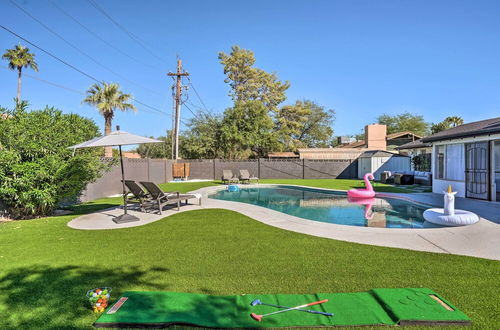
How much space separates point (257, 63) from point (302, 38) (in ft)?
51.3

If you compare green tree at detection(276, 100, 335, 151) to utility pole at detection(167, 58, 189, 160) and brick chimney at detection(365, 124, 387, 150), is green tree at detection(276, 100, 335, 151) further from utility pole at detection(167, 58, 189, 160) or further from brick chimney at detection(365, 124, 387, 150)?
utility pole at detection(167, 58, 189, 160)

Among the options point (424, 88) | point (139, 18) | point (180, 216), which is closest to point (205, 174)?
point (139, 18)

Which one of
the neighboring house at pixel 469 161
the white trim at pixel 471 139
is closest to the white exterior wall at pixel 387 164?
the neighboring house at pixel 469 161

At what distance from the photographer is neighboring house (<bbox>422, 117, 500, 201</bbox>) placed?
31.7 feet

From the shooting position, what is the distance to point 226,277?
3676 mm

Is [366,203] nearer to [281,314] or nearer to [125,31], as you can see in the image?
[281,314]

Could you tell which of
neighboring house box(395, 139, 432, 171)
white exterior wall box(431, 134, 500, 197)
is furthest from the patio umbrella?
neighboring house box(395, 139, 432, 171)

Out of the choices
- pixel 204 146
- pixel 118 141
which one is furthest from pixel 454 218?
pixel 204 146

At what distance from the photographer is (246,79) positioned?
118ft

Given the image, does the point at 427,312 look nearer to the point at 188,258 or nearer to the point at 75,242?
the point at 188,258

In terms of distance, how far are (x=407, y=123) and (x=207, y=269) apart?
53144 mm

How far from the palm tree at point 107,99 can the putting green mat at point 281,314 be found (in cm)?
1896

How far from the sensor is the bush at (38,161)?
713 cm

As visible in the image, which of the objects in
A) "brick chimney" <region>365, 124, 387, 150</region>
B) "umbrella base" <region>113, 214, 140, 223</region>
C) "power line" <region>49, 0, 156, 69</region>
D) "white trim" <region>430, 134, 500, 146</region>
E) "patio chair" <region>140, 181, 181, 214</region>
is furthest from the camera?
"brick chimney" <region>365, 124, 387, 150</region>
